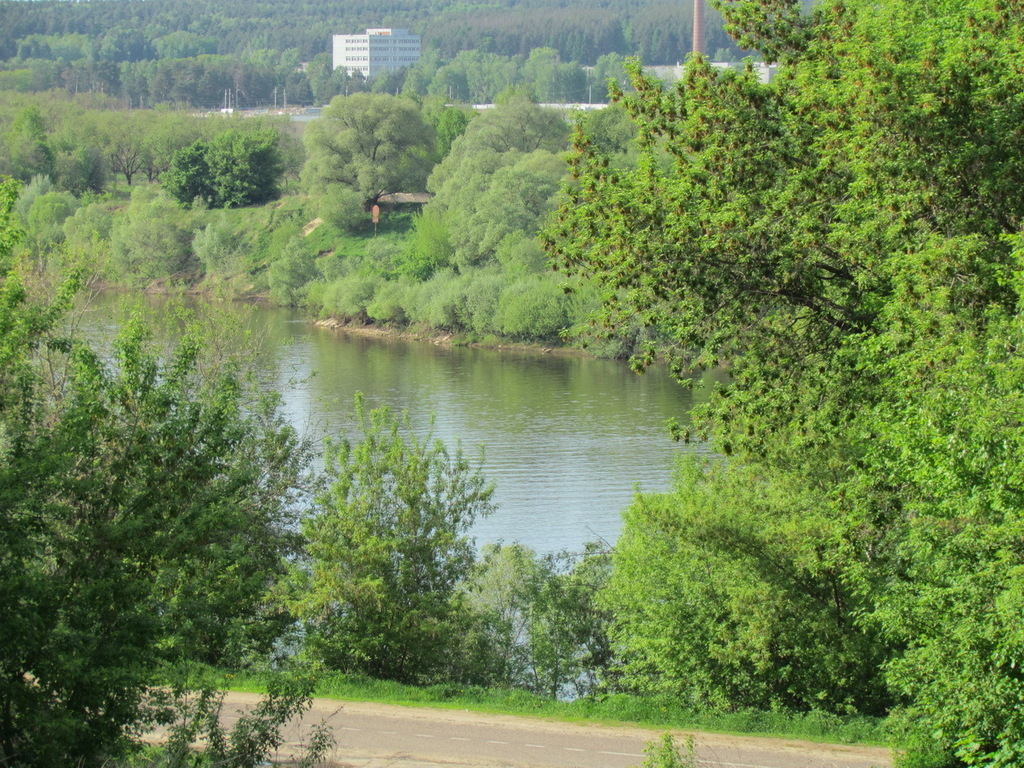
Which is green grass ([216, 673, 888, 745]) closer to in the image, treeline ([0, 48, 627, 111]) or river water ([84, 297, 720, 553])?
river water ([84, 297, 720, 553])

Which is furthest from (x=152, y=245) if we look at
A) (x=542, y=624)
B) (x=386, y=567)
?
(x=386, y=567)

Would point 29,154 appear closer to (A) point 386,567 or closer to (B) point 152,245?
(B) point 152,245

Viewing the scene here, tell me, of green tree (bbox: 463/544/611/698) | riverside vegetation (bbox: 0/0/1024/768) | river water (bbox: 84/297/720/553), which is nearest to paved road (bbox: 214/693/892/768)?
riverside vegetation (bbox: 0/0/1024/768)

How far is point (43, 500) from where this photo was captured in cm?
916

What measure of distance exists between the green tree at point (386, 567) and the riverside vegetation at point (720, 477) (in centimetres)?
5

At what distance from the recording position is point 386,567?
16844 millimetres

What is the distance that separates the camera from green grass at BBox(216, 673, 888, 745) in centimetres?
1391

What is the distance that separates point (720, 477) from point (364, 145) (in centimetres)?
5505

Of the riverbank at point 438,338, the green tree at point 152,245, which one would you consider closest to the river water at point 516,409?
the riverbank at point 438,338

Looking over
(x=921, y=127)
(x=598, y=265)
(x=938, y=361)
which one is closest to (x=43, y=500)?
(x=598, y=265)

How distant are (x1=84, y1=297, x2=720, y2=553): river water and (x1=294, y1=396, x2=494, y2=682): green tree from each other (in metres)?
2.35

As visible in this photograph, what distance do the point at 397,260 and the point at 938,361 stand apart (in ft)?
168

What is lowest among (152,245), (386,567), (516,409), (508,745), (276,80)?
(516,409)

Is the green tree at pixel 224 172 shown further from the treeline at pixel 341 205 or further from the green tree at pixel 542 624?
the green tree at pixel 542 624
